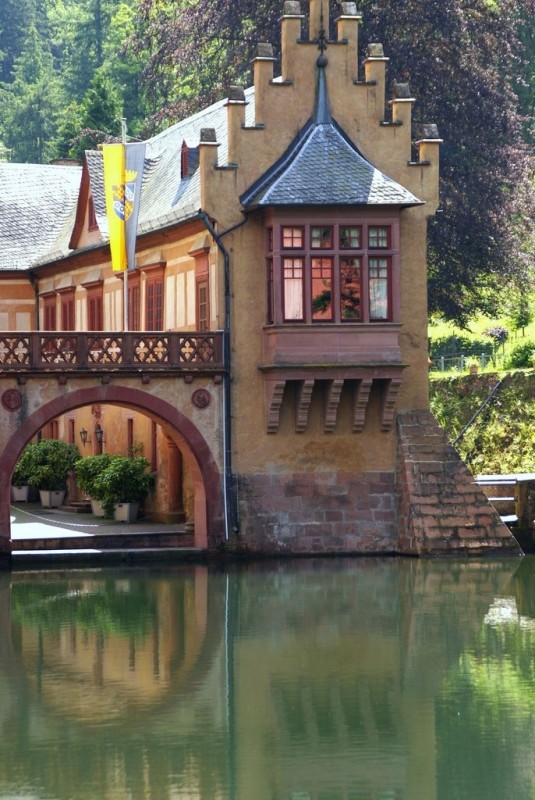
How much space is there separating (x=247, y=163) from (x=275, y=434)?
5247 mm

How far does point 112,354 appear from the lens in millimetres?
37156

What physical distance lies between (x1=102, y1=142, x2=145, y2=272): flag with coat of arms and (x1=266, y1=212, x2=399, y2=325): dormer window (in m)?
4.08

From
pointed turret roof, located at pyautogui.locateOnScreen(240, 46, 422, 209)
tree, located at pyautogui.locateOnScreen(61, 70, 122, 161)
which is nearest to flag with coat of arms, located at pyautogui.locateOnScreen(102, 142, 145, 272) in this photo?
pointed turret roof, located at pyautogui.locateOnScreen(240, 46, 422, 209)

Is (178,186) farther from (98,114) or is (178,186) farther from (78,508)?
(98,114)

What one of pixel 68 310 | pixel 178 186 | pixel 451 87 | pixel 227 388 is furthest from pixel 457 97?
pixel 227 388

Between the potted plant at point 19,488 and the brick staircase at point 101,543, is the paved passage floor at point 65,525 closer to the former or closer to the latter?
the brick staircase at point 101,543

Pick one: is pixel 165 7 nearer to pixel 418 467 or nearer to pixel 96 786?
pixel 418 467

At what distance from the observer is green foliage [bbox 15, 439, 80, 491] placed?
47.8 meters

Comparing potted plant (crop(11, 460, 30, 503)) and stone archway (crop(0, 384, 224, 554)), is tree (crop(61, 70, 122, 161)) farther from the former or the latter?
stone archway (crop(0, 384, 224, 554))

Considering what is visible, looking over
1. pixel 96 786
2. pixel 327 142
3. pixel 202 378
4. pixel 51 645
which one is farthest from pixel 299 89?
pixel 96 786

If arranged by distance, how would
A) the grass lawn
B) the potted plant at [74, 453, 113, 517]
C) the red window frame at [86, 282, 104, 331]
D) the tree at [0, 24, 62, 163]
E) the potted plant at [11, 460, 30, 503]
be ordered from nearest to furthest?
the potted plant at [74, 453, 113, 517], the red window frame at [86, 282, 104, 331], the potted plant at [11, 460, 30, 503], the grass lawn, the tree at [0, 24, 62, 163]

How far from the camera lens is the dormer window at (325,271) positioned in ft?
120

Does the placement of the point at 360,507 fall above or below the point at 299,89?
below

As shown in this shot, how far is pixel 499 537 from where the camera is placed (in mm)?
36500
